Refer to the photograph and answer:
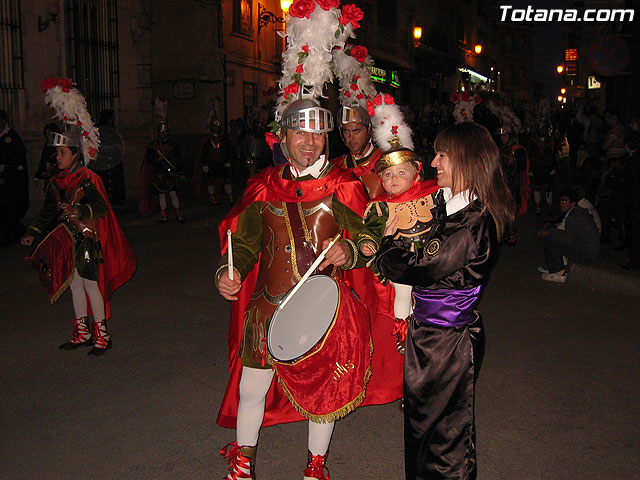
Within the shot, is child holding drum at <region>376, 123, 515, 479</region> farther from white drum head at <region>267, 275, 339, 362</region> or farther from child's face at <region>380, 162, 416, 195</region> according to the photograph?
child's face at <region>380, 162, 416, 195</region>

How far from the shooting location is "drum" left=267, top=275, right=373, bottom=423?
3016mm

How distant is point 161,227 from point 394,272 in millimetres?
10435

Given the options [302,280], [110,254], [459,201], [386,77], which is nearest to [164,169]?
[110,254]

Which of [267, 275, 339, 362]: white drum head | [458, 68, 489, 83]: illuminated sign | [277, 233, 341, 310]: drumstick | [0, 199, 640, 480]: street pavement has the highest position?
[458, 68, 489, 83]: illuminated sign

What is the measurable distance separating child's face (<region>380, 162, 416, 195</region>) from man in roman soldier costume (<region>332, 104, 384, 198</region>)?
1.00m

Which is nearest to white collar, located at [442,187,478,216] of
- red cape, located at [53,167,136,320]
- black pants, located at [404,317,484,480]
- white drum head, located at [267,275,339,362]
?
black pants, located at [404,317,484,480]

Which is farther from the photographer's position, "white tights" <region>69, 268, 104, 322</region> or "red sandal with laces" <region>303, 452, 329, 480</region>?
"white tights" <region>69, 268, 104, 322</region>

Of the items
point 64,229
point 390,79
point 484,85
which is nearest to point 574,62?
point 484,85

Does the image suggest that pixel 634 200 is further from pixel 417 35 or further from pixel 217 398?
pixel 417 35

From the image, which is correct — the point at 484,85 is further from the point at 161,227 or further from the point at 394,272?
the point at 394,272

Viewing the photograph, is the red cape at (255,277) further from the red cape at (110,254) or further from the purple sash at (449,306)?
the red cape at (110,254)

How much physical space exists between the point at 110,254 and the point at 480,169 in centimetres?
405

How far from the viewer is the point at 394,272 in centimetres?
286

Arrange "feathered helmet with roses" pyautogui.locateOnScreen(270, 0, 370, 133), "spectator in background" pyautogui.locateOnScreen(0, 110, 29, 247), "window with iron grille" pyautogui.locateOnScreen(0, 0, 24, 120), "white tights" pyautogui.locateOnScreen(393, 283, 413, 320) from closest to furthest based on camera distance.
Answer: "feathered helmet with roses" pyautogui.locateOnScreen(270, 0, 370, 133)
"white tights" pyautogui.locateOnScreen(393, 283, 413, 320)
"spectator in background" pyautogui.locateOnScreen(0, 110, 29, 247)
"window with iron grille" pyautogui.locateOnScreen(0, 0, 24, 120)
